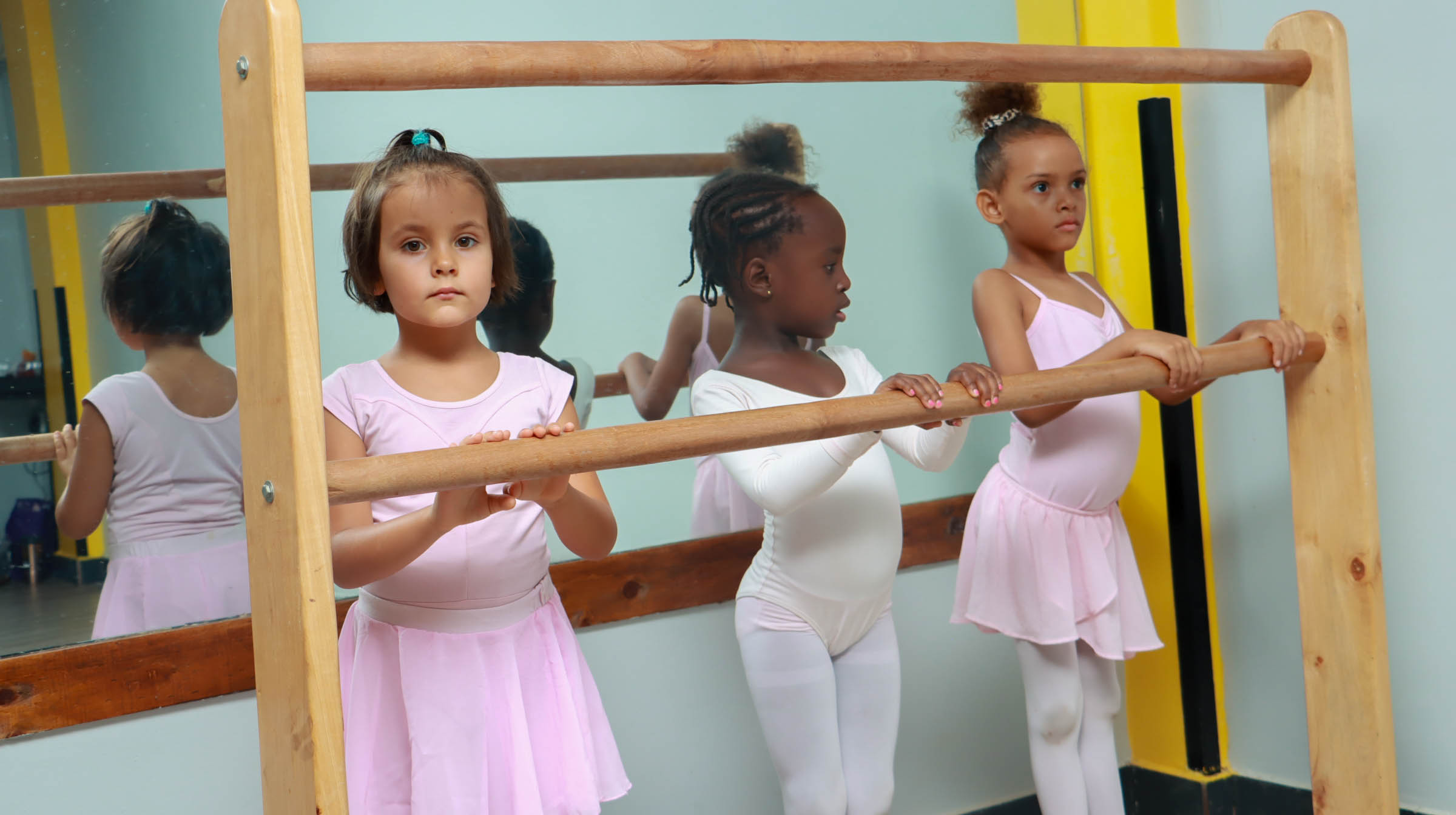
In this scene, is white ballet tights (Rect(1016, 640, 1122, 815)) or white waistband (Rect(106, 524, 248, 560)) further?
white ballet tights (Rect(1016, 640, 1122, 815))

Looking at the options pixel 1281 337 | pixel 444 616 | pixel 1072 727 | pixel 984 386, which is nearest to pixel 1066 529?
pixel 1072 727

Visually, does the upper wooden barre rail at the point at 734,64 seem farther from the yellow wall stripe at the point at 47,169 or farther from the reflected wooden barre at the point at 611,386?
the reflected wooden barre at the point at 611,386

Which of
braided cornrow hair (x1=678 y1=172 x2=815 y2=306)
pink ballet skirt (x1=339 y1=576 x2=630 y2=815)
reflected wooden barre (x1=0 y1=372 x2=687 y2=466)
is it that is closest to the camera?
pink ballet skirt (x1=339 y1=576 x2=630 y2=815)

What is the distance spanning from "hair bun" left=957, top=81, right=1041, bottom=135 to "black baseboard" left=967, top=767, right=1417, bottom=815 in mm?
1018

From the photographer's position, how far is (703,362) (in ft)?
5.23

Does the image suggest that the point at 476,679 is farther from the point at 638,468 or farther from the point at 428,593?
the point at 638,468

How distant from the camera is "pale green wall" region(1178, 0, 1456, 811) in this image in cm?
153

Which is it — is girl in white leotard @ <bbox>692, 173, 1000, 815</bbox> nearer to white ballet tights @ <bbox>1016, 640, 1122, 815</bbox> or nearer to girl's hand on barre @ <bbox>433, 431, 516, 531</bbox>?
white ballet tights @ <bbox>1016, 640, 1122, 815</bbox>

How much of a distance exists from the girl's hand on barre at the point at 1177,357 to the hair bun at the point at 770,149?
1.89 feet

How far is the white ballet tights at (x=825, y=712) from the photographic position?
Result: 1.33m

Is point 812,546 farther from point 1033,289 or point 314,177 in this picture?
point 314,177

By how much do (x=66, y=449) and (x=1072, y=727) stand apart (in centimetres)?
117

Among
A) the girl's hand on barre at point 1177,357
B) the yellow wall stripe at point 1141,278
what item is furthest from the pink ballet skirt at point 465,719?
the yellow wall stripe at point 1141,278

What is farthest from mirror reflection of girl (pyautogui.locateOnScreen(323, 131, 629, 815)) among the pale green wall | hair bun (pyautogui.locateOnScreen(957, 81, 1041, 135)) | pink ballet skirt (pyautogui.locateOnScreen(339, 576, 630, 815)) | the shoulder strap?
the pale green wall
